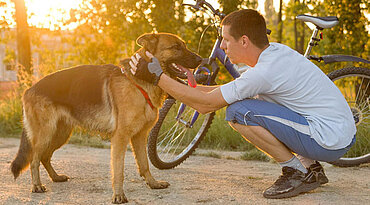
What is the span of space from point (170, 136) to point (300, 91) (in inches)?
80.9

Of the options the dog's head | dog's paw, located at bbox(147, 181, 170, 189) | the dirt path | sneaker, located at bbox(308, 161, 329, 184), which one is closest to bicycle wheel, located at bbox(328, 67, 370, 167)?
the dirt path

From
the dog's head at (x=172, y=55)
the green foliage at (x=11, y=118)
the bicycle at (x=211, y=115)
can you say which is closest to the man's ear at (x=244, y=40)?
the dog's head at (x=172, y=55)

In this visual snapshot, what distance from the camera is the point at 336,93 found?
343cm

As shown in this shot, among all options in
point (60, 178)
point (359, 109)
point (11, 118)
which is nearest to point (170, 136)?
point (60, 178)

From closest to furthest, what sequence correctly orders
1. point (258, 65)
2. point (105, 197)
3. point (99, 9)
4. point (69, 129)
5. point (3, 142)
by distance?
point (258, 65) → point (105, 197) → point (69, 129) → point (3, 142) → point (99, 9)

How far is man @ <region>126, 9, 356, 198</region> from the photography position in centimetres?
327

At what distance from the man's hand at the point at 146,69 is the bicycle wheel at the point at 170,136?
104cm

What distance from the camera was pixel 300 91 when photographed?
10.8 feet

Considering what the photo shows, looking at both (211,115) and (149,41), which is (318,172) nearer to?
(211,115)

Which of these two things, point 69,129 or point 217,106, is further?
point 69,129

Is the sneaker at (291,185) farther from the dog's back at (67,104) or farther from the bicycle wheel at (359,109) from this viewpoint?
the dog's back at (67,104)

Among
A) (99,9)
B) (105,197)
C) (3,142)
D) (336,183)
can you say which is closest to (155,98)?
(105,197)

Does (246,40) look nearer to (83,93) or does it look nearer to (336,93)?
(336,93)

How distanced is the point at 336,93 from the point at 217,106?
0.98 m
